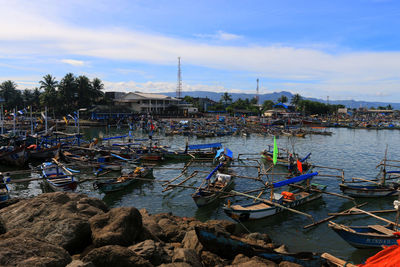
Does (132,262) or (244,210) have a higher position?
(132,262)

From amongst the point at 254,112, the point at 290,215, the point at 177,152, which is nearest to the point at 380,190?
the point at 290,215

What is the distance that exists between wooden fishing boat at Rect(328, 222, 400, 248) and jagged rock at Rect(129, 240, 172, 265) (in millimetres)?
9181

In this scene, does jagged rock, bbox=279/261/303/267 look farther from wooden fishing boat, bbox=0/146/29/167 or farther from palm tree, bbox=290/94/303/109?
palm tree, bbox=290/94/303/109

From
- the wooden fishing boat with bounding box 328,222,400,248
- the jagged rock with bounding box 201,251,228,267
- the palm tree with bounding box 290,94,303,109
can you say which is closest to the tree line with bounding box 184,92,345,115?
the palm tree with bounding box 290,94,303,109

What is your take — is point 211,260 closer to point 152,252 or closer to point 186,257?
point 186,257

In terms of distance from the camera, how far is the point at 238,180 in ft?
89.5

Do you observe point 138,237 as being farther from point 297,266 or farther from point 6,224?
point 297,266

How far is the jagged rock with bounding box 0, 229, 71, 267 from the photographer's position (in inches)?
292

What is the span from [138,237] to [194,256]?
2.39 m

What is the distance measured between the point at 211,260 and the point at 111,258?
4.03 meters

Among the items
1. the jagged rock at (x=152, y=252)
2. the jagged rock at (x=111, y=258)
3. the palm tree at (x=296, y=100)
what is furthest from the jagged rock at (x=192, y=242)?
the palm tree at (x=296, y=100)

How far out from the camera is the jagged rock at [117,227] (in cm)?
988

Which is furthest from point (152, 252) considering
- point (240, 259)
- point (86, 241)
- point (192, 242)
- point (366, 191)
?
point (366, 191)

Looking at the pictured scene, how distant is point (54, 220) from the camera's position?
35.6 feet
